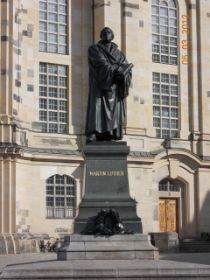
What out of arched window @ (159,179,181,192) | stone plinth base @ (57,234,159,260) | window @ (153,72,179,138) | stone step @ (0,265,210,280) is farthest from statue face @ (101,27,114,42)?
arched window @ (159,179,181,192)

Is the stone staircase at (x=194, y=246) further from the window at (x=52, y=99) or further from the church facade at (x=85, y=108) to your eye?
the window at (x=52, y=99)

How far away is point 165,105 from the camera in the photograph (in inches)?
1677

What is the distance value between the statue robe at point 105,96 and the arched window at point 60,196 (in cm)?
2126

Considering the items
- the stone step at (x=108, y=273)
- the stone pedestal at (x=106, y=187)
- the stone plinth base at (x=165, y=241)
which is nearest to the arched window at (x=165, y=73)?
the stone plinth base at (x=165, y=241)

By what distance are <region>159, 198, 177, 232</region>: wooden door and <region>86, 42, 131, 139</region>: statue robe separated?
968 inches

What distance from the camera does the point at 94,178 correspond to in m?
17.1

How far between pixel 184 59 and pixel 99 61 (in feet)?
86.0

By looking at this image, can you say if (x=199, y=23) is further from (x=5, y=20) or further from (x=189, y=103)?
(x=5, y=20)

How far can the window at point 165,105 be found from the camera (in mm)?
42312

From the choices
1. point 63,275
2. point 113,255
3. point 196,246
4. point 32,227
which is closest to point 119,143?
point 113,255

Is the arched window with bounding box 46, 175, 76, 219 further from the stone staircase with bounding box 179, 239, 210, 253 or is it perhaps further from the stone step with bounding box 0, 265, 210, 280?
the stone step with bounding box 0, 265, 210, 280

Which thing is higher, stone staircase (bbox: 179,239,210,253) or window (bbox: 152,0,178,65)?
window (bbox: 152,0,178,65)

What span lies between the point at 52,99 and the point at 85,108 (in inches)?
70.9

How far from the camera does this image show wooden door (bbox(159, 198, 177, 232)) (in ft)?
137
